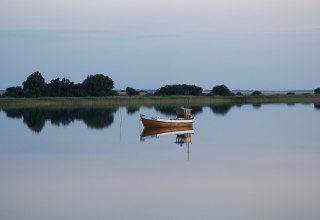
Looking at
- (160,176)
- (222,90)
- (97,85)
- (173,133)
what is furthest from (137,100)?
(160,176)

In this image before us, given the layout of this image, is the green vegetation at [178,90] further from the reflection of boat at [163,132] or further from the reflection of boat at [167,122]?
the reflection of boat at [163,132]

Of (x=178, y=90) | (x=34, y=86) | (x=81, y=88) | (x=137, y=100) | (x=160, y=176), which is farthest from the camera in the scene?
(x=178, y=90)

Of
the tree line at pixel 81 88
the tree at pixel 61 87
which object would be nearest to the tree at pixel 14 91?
the tree line at pixel 81 88

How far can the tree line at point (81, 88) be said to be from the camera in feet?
245

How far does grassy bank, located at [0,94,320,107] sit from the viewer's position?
220 ft

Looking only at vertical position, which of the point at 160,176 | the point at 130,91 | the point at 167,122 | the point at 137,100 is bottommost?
the point at 160,176

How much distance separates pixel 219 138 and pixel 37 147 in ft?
27.5

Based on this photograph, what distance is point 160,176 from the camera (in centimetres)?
1744

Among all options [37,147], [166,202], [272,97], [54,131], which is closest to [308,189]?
[166,202]

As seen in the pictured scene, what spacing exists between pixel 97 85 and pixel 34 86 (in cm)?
926

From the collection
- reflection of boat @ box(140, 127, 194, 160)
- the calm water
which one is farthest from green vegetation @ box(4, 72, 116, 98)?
the calm water

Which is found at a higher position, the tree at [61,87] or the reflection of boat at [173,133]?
the tree at [61,87]

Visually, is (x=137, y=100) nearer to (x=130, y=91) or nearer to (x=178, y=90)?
(x=130, y=91)

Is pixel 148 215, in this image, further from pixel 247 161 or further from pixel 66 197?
pixel 247 161
